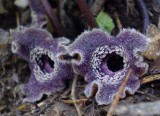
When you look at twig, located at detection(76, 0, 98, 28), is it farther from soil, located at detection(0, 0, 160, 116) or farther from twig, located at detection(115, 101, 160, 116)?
twig, located at detection(115, 101, 160, 116)

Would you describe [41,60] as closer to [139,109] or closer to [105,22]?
[105,22]

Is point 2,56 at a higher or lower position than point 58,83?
higher

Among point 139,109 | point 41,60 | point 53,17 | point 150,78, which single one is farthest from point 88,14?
point 139,109

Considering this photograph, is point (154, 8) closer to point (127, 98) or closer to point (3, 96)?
point (127, 98)

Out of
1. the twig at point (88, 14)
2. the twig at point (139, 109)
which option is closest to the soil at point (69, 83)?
the twig at point (88, 14)

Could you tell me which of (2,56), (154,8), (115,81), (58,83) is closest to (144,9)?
(154,8)

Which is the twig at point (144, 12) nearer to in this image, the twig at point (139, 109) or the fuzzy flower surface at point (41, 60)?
the fuzzy flower surface at point (41, 60)

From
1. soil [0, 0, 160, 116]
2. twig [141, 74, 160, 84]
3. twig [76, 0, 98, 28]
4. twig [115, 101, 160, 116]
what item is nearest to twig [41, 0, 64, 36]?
soil [0, 0, 160, 116]

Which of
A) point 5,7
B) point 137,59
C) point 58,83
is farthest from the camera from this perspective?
point 5,7
